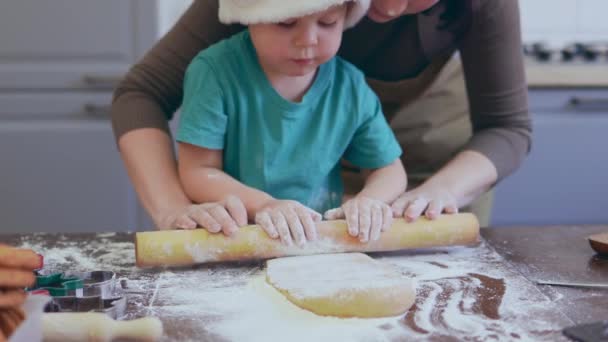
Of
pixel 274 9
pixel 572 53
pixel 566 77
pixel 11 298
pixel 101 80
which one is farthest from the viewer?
pixel 572 53

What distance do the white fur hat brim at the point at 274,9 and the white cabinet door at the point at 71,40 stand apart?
4.55ft

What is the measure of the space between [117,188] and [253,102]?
1.42m

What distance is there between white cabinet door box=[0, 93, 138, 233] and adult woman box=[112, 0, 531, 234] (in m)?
1.11

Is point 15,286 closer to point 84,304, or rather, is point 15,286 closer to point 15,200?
point 84,304

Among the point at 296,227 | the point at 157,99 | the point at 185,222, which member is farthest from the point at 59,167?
the point at 296,227

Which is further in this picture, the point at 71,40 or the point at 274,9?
the point at 71,40

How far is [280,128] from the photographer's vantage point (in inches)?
49.6

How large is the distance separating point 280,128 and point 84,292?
0.46 metres

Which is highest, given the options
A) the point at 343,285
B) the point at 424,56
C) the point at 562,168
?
the point at 424,56

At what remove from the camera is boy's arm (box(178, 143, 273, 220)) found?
4.00 feet

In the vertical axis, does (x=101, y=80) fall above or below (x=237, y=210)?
above

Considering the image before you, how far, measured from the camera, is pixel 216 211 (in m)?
1.12

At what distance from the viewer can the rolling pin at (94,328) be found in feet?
2.57

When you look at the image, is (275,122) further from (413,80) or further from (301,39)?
(413,80)
